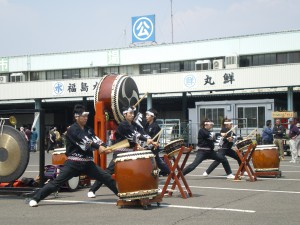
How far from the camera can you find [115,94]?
12977 millimetres

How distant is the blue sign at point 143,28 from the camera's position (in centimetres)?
4109

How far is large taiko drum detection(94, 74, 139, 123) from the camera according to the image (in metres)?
13.0

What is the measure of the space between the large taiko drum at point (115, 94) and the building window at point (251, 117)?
16488mm

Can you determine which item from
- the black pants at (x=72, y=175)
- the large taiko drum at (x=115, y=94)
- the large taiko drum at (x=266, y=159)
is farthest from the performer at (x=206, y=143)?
the black pants at (x=72, y=175)

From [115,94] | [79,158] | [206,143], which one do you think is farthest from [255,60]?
[79,158]

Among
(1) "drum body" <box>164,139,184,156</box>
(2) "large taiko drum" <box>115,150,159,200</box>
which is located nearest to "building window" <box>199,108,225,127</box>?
(1) "drum body" <box>164,139,184,156</box>

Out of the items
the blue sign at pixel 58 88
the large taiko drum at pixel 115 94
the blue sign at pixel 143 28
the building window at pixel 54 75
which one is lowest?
the large taiko drum at pixel 115 94

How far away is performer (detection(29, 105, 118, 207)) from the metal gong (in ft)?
4.12

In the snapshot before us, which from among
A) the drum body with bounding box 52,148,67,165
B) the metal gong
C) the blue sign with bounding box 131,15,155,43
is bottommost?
the drum body with bounding box 52,148,67,165

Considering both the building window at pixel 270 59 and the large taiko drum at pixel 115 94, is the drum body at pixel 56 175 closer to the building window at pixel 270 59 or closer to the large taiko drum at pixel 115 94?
the large taiko drum at pixel 115 94

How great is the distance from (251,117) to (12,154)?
20214 mm

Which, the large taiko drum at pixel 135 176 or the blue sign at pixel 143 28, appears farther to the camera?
the blue sign at pixel 143 28

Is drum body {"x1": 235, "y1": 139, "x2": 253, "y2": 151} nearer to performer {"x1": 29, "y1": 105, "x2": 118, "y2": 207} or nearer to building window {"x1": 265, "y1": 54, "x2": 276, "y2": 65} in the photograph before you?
performer {"x1": 29, "y1": 105, "x2": 118, "y2": 207}

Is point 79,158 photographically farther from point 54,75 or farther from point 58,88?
point 54,75
